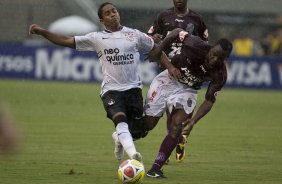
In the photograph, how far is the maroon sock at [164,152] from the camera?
398 inches

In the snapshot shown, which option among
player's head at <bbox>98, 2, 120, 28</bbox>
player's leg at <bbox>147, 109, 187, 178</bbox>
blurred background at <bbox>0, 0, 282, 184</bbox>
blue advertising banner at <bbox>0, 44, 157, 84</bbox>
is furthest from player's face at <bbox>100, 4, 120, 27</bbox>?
blue advertising banner at <bbox>0, 44, 157, 84</bbox>

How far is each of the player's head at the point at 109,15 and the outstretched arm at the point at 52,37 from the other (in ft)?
1.63

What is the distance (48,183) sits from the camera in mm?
9344

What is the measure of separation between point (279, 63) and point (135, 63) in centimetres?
2056

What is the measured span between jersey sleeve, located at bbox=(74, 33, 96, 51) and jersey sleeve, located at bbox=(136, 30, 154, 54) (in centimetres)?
60

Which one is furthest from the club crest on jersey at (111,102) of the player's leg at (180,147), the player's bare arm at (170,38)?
the player's leg at (180,147)

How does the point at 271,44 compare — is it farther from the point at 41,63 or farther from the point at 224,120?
the point at 224,120

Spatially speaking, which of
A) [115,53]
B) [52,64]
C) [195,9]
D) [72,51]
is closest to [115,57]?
[115,53]

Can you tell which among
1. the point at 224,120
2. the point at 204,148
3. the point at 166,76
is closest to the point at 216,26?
the point at 224,120

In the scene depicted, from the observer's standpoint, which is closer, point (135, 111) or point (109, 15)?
point (109, 15)

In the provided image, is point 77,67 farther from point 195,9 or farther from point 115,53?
point 115,53

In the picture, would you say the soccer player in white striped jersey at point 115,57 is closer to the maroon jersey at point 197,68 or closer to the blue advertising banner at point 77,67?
the maroon jersey at point 197,68

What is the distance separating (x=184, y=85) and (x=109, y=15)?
5.06 feet

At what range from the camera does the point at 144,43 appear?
10.6 m
